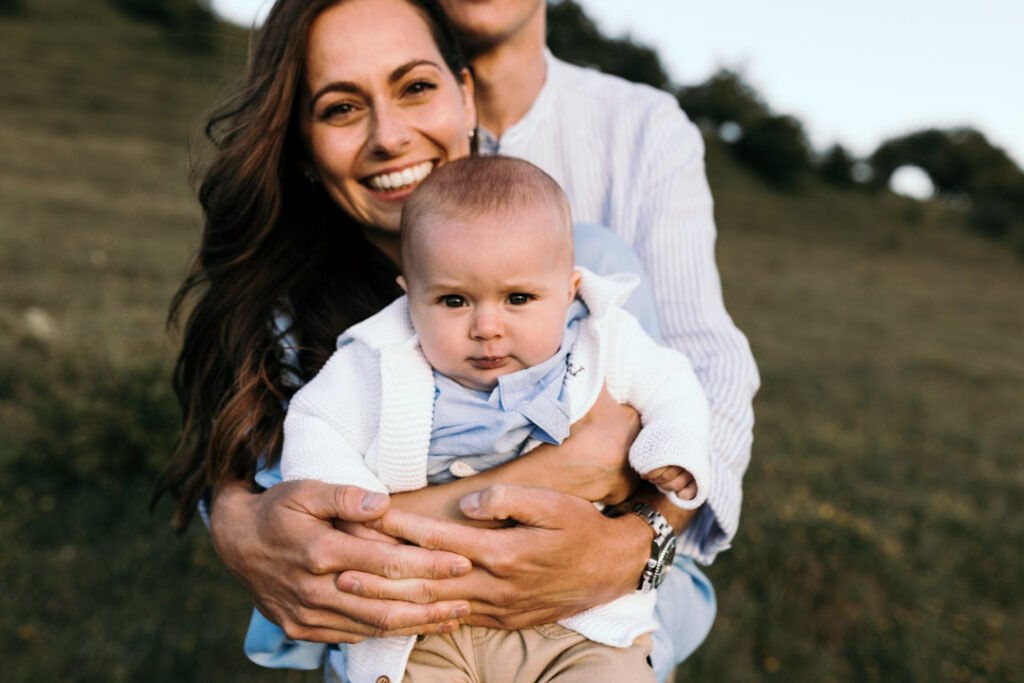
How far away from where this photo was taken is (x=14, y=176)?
1470 centimetres

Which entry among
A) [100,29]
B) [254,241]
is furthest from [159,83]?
[254,241]

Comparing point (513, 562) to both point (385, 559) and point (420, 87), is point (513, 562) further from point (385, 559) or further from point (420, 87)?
point (420, 87)

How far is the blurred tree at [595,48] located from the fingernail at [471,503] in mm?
28434

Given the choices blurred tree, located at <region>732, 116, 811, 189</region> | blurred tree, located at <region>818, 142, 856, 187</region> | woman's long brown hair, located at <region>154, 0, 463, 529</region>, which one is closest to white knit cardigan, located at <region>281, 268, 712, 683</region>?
woman's long brown hair, located at <region>154, 0, 463, 529</region>

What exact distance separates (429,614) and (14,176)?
16.0 metres

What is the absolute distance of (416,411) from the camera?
186cm

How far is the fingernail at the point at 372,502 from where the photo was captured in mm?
1750

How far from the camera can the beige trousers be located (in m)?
1.81

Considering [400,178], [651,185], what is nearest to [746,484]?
[651,185]

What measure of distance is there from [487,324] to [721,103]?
108 feet

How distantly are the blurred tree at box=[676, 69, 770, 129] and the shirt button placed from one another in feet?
105

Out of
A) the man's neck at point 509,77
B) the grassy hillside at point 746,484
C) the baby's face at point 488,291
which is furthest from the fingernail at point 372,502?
the grassy hillside at point 746,484

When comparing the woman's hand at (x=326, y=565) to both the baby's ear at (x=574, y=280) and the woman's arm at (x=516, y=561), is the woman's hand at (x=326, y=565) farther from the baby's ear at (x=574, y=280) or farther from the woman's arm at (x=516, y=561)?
the baby's ear at (x=574, y=280)

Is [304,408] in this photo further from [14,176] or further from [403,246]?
[14,176]
